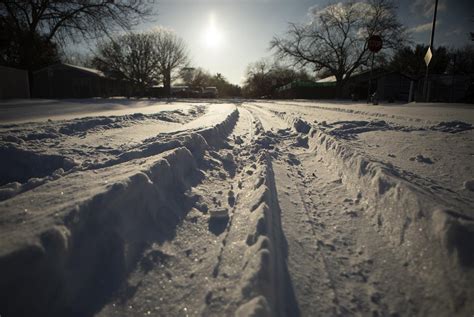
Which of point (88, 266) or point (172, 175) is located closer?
point (88, 266)

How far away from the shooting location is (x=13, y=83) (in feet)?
47.5

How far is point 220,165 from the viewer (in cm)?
342

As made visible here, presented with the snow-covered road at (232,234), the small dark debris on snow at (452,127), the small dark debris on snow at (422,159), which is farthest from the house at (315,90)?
the small dark debris on snow at (422,159)

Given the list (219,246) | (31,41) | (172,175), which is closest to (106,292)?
(219,246)

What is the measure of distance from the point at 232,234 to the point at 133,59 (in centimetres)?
3913

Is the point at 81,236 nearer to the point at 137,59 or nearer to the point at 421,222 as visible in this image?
the point at 421,222

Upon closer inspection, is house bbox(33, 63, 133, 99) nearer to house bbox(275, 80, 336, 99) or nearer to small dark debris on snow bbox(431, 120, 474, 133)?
house bbox(275, 80, 336, 99)

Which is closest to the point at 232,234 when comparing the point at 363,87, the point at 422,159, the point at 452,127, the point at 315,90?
the point at 422,159

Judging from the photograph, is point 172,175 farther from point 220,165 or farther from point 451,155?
point 451,155

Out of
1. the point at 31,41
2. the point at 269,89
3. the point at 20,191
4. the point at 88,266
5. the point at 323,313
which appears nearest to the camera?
the point at 323,313

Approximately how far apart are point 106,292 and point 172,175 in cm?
137

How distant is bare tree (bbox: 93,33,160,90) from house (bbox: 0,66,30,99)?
66.7 feet

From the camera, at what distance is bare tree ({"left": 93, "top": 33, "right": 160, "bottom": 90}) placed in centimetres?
3388

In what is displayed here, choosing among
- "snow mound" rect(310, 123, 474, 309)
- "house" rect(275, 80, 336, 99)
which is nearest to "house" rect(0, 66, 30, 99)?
"snow mound" rect(310, 123, 474, 309)
